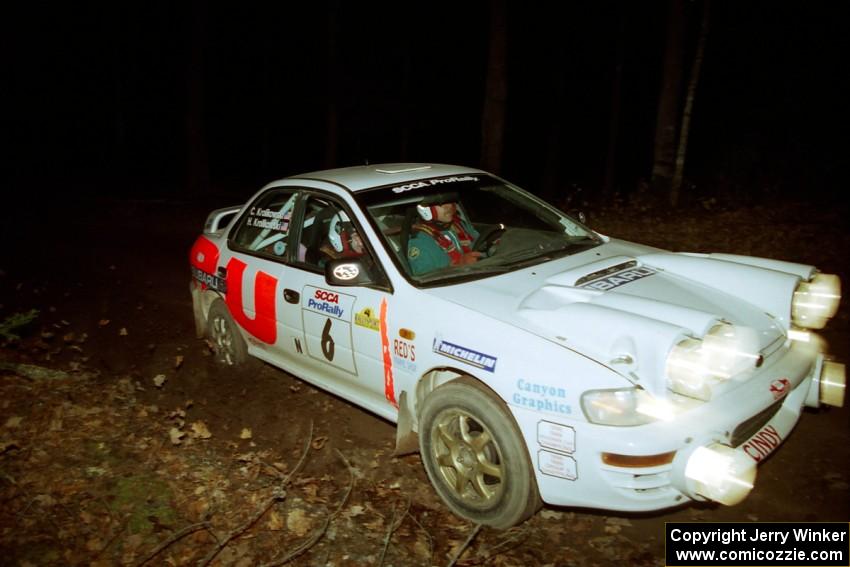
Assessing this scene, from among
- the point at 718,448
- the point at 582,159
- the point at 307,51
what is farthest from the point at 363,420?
the point at 582,159

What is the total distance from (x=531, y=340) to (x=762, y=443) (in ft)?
4.19

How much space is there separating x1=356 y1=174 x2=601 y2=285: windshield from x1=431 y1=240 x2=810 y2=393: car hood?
0.22 metres

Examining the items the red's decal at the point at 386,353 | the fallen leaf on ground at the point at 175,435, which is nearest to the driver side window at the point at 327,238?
the red's decal at the point at 386,353

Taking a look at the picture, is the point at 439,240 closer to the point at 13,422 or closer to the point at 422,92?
the point at 13,422

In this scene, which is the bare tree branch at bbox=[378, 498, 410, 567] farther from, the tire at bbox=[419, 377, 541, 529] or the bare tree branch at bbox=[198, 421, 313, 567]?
the bare tree branch at bbox=[198, 421, 313, 567]

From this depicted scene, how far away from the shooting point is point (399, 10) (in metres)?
26.8

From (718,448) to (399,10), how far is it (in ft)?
88.9

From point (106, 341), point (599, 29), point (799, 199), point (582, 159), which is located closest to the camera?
point (106, 341)

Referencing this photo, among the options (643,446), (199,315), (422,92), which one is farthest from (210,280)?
(422,92)

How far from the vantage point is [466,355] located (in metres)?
3.31

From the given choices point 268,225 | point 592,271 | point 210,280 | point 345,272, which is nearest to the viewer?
point 345,272

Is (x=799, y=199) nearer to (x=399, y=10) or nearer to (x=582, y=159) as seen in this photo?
(x=399, y=10)

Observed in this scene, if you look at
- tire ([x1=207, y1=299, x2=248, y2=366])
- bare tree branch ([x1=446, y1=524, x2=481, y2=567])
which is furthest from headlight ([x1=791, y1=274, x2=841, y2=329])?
tire ([x1=207, y1=299, x2=248, y2=366])

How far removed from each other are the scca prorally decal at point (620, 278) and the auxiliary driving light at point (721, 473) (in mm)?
1131
